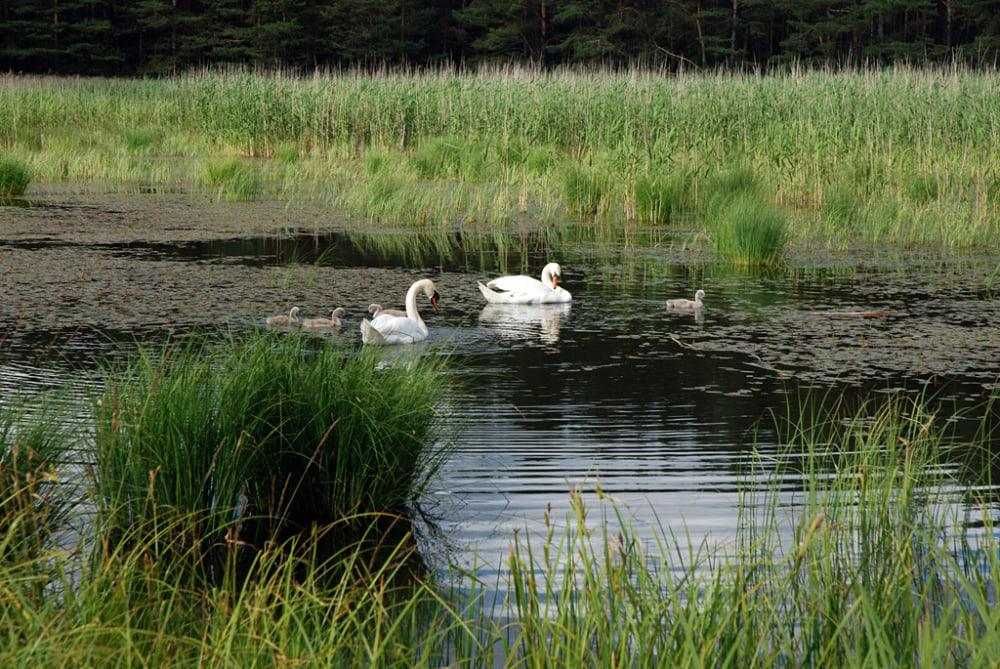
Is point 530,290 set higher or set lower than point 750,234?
lower

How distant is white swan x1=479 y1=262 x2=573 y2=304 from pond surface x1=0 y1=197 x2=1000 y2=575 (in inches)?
4.8

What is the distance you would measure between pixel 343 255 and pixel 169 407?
25.3 ft

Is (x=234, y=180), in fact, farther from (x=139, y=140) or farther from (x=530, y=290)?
(x=530, y=290)

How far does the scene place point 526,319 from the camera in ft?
30.1

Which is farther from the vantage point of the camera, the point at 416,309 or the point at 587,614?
the point at 416,309

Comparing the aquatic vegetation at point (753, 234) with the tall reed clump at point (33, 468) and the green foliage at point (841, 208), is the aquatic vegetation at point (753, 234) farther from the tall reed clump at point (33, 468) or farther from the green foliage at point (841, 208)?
the tall reed clump at point (33, 468)

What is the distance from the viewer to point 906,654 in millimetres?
2979

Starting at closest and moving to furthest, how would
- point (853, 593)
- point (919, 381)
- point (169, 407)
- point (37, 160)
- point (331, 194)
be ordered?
point (853, 593) → point (169, 407) → point (919, 381) → point (331, 194) → point (37, 160)

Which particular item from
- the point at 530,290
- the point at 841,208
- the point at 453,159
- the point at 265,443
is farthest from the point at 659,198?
the point at 265,443

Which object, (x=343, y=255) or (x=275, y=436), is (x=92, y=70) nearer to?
(x=343, y=255)

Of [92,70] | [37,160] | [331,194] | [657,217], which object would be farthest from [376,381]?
[92,70]

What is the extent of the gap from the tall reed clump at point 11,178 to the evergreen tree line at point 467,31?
23705mm

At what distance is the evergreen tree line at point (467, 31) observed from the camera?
4075 cm

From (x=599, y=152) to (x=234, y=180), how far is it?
453 cm
